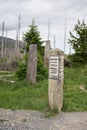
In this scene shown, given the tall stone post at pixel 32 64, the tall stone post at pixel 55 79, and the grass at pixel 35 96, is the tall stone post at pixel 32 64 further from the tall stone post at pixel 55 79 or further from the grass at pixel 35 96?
the tall stone post at pixel 55 79

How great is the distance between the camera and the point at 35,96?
12.0 metres

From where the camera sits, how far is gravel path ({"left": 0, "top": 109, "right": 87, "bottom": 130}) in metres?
7.57

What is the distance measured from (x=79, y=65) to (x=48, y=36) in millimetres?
15796

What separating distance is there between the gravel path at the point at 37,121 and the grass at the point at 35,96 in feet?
1.19

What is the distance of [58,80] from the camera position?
906 centimetres

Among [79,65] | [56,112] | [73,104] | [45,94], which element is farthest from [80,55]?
[56,112]

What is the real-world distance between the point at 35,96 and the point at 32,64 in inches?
147

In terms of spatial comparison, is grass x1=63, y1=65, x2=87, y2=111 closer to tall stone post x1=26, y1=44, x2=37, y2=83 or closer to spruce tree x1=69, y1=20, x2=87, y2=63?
tall stone post x1=26, y1=44, x2=37, y2=83

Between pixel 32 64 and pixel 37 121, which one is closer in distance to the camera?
pixel 37 121

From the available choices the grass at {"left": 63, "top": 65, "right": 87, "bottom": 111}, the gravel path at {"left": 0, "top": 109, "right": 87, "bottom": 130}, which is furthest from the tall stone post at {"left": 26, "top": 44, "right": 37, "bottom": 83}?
the gravel path at {"left": 0, "top": 109, "right": 87, "bottom": 130}

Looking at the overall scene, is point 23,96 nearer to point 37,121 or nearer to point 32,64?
point 32,64

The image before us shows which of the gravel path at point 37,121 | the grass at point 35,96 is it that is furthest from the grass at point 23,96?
the gravel path at point 37,121

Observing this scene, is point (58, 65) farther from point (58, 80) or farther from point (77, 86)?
point (77, 86)

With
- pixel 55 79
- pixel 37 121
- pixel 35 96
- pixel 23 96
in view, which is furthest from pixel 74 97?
pixel 37 121
